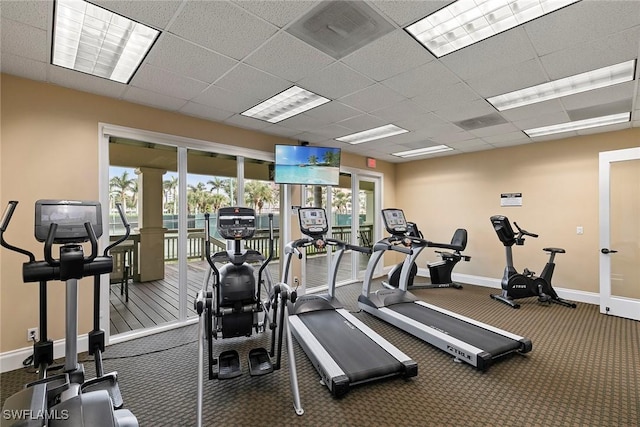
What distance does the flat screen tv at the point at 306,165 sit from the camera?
5.00 meters

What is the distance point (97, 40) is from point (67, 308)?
86.3 inches

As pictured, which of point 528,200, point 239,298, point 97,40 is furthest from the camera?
point 528,200

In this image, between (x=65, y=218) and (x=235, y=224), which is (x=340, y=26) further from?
(x=65, y=218)

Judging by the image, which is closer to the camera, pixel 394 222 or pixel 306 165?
pixel 394 222

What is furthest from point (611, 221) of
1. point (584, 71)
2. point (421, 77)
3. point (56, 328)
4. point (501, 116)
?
point (56, 328)

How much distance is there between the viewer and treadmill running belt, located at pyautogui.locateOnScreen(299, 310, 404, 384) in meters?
2.65

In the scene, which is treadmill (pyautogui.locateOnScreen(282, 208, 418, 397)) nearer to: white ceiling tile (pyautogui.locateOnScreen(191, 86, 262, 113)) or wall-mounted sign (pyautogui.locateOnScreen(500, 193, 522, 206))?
white ceiling tile (pyautogui.locateOnScreen(191, 86, 262, 113))

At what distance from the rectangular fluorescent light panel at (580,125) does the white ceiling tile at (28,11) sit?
615 centimetres

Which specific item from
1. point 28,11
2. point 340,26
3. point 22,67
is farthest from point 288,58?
point 22,67

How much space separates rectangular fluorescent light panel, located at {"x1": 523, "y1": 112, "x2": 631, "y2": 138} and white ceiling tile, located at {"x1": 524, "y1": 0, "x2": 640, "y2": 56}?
2.75m

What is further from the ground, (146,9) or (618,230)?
(146,9)

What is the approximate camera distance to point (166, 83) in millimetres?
3152

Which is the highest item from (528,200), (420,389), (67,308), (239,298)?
(528,200)

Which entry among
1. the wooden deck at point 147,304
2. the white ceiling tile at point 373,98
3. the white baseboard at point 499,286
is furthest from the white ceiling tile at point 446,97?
the white baseboard at point 499,286
